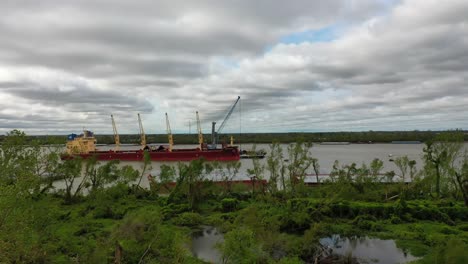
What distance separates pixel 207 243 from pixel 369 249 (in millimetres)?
11839

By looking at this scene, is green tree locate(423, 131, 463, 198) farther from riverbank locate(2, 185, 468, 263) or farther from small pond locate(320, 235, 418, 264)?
small pond locate(320, 235, 418, 264)

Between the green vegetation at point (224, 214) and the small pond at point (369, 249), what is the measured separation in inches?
29.5

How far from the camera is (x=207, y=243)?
28.3m

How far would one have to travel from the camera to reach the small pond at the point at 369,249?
24122 mm

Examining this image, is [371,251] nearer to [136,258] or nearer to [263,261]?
[263,261]

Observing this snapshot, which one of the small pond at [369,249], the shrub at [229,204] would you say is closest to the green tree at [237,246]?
the small pond at [369,249]

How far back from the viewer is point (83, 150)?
3649 inches

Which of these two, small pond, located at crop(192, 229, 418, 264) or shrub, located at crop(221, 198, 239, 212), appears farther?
shrub, located at crop(221, 198, 239, 212)

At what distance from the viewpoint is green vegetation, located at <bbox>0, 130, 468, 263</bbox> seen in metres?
17.0

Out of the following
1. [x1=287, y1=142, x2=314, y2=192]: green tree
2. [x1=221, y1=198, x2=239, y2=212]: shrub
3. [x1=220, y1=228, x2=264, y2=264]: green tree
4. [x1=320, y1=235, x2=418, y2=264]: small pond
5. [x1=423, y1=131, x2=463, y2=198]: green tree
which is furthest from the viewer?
[x1=287, y1=142, x2=314, y2=192]: green tree

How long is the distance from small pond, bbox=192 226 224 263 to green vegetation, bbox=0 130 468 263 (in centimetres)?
88

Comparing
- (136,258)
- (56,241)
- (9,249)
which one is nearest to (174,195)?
(56,241)

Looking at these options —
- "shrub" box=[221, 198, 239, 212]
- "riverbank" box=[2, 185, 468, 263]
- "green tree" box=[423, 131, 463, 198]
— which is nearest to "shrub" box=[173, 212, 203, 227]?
"riverbank" box=[2, 185, 468, 263]

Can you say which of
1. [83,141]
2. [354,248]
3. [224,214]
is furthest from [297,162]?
[83,141]
